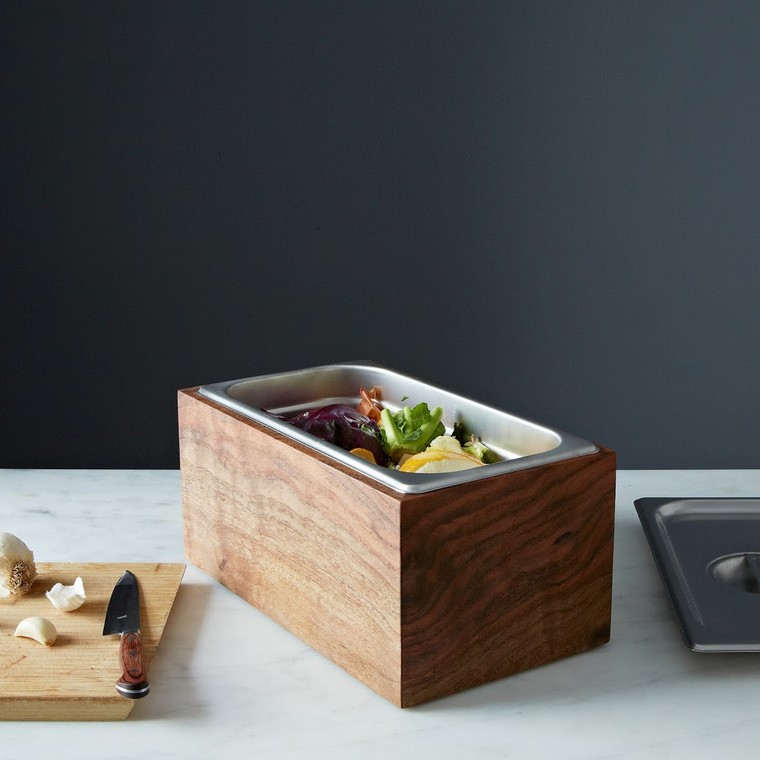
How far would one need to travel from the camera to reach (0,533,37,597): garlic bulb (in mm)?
1009

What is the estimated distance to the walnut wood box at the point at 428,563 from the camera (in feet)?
2.67

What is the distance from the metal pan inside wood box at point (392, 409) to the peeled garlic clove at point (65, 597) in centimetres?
22

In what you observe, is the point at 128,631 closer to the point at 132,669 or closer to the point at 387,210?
the point at 132,669

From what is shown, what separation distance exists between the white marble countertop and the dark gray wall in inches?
64.0

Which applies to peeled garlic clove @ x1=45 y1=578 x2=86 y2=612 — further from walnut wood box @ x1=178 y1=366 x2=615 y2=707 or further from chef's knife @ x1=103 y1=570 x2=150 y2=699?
walnut wood box @ x1=178 y1=366 x2=615 y2=707

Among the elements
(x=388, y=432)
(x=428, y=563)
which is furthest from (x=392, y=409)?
(x=428, y=563)

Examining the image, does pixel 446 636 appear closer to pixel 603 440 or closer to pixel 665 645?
pixel 665 645

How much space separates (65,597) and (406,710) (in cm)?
34

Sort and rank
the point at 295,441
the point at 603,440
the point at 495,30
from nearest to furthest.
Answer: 1. the point at 295,441
2. the point at 495,30
3. the point at 603,440

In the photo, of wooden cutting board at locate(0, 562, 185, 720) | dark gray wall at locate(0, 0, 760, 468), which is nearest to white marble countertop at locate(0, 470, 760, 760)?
wooden cutting board at locate(0, 562, 185, 720)

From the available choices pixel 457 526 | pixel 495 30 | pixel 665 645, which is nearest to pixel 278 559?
pixel 457 526

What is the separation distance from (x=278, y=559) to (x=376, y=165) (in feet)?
5.79

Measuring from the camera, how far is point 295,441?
939 millimetres

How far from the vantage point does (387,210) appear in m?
2.61
